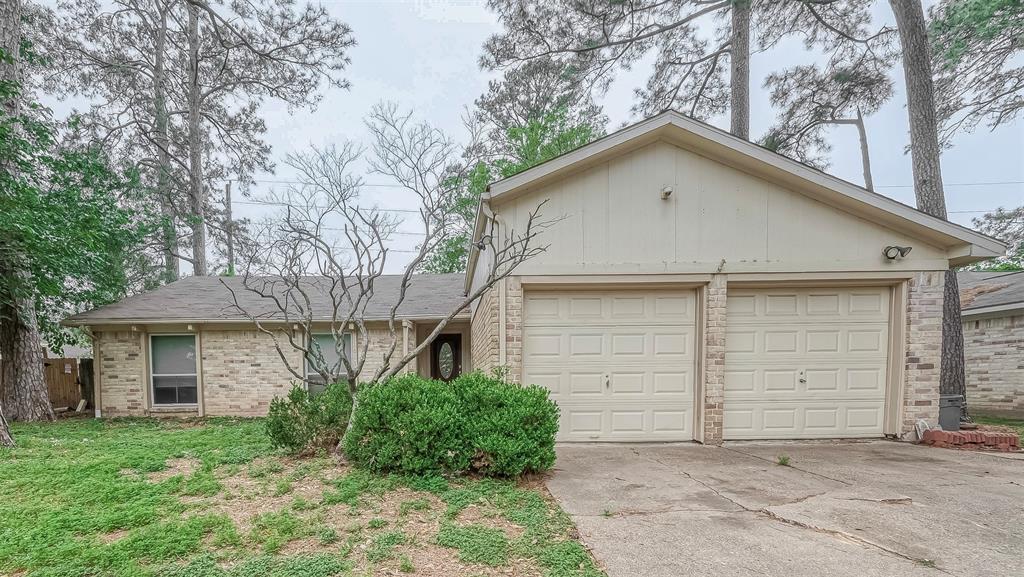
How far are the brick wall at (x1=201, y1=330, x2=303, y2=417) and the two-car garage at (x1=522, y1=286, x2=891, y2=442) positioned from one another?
663cm

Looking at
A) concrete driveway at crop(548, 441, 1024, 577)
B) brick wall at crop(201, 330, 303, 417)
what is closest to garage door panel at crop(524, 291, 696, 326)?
concrete driveway at crop(548, 441, 1024, 577)

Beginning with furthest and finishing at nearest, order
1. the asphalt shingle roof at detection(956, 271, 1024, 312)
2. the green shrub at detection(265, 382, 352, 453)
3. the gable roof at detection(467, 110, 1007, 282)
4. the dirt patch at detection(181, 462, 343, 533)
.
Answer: the asphalt shingle roof at detection(956, 271, 1024, 312) < the gable roof at detection(467, 110, 1007, 282) < the green shrub at detection(265, 382, 352, 453) < the dirt patch at detection(181, 462, 343, 533)

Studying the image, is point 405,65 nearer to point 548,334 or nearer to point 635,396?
point 548,334

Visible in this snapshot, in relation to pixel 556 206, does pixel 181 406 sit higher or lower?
lower

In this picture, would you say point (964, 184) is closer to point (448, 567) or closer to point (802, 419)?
point (802, 419)

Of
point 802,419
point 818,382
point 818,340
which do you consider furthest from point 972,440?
point 818,340

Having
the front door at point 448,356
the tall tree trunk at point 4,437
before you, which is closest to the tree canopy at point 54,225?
the tall tree trunk at point 4,437

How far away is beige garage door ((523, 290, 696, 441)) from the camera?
5.32 metres

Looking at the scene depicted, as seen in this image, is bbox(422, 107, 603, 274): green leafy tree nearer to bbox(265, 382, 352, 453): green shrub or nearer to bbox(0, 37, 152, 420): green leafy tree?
bbox(0, 37, 152, 420): green leafy tree

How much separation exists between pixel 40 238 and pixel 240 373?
13.0 feet

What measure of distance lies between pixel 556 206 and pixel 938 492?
470 centimetres

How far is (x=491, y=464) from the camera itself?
12.0ft

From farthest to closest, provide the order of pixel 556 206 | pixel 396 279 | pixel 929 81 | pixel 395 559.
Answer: pixel 396 279, pixel 929 81, pixel 556 206, pixel 395 559

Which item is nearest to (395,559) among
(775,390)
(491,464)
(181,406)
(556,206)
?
(491,464)
